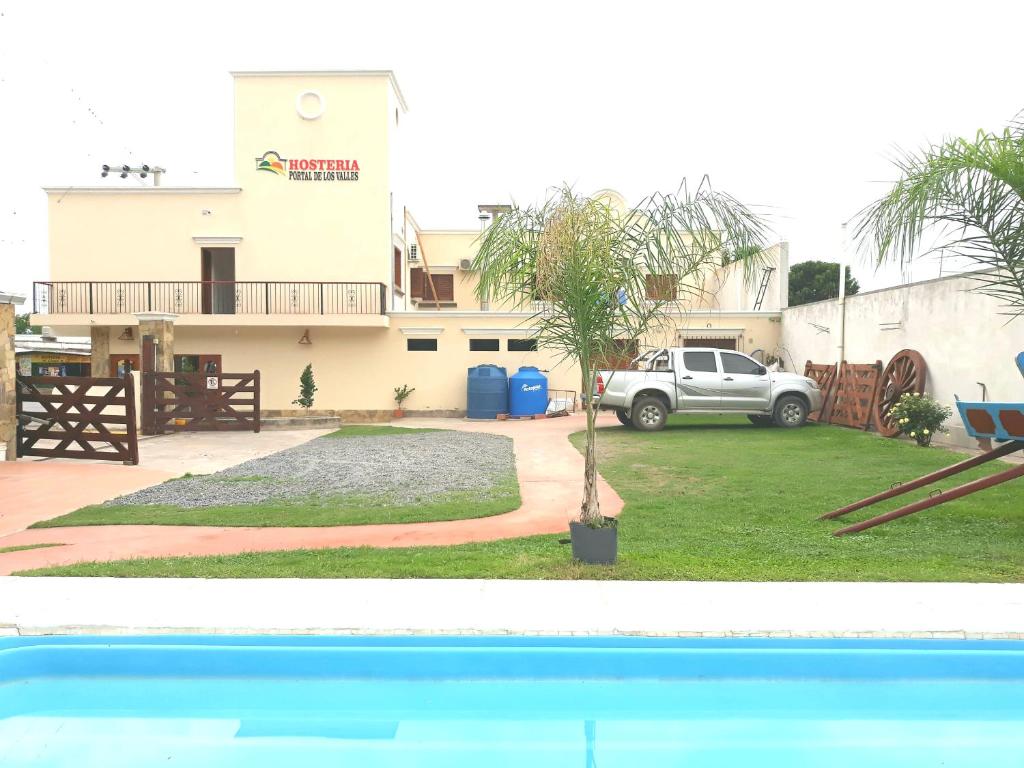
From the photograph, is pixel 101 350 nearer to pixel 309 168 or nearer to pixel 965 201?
pixel 309 168

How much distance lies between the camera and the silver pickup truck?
1709 cm

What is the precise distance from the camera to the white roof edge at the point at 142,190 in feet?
75.0

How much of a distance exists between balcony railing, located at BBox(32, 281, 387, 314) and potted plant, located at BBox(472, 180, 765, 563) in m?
17.1

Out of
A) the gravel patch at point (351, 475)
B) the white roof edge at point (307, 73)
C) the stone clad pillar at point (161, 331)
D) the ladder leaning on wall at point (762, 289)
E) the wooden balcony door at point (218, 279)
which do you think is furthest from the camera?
the ladder leaning on wall at point (762, 289)

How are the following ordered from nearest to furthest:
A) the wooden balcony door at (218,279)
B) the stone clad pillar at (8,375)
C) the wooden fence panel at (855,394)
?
the stone clad pillar at (8,375), the wooden fence panel at (855,394), the wooden balcony door at (218,279)

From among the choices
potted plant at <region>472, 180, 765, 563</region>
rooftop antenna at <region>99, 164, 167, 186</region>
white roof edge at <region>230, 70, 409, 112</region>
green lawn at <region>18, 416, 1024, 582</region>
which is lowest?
green lawn at <region>18, 416, 1024, 582</region>

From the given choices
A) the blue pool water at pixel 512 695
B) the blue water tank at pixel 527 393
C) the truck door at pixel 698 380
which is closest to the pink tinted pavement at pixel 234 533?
the blue pool water at pixel 512 695

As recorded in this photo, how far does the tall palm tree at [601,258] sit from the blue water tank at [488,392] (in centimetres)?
1562

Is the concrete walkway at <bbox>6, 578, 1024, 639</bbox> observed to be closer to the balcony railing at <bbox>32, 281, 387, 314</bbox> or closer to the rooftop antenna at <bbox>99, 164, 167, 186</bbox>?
the balcony railing at <bbox>32, 281, 387, 314</bbox>

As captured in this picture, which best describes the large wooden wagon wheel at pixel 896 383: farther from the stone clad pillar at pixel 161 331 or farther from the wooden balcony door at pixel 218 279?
the wooden balcony door at pixel 218 279

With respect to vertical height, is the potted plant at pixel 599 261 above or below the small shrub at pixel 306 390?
above

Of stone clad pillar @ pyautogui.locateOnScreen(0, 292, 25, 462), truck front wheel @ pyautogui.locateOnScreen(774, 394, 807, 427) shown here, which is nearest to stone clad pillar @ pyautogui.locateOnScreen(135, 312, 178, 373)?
stone clad pillar @ pyautogui.locateOnScreen(0, 292, 25, 462)

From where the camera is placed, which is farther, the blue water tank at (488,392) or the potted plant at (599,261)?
the blue water tank at (488,392)

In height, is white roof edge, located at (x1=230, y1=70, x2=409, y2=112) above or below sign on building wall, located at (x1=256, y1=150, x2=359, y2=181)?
above
